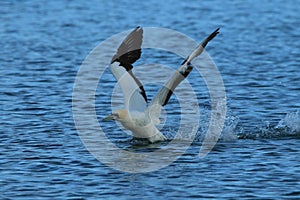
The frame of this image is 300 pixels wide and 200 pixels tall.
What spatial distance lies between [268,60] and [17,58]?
18.3 feet

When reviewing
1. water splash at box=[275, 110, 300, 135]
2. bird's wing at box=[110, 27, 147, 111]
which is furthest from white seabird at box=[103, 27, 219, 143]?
water splash at box=[275, 110, 300, 135]

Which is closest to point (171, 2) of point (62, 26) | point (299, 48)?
point (62, 26)

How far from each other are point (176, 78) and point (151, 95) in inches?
176

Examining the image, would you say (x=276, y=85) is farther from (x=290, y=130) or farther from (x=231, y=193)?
(x=231, y=193)

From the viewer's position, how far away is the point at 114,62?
1246 centimetres

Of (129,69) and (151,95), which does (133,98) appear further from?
(151,95)

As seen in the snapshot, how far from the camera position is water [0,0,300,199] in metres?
10.6

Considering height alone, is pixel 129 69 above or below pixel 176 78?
above

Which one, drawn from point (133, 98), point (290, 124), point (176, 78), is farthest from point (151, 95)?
point (176, 78)

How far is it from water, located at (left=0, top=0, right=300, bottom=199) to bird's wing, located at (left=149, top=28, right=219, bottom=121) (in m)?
0.69

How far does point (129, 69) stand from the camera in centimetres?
1259

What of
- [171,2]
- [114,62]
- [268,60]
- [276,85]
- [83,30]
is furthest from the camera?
[171,2]

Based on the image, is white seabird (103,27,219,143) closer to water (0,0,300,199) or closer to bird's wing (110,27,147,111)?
bird's wing (110,27,147,111)

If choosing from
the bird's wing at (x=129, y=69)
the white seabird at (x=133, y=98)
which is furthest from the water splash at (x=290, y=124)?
the bird's wing at (x=129, y=69)
